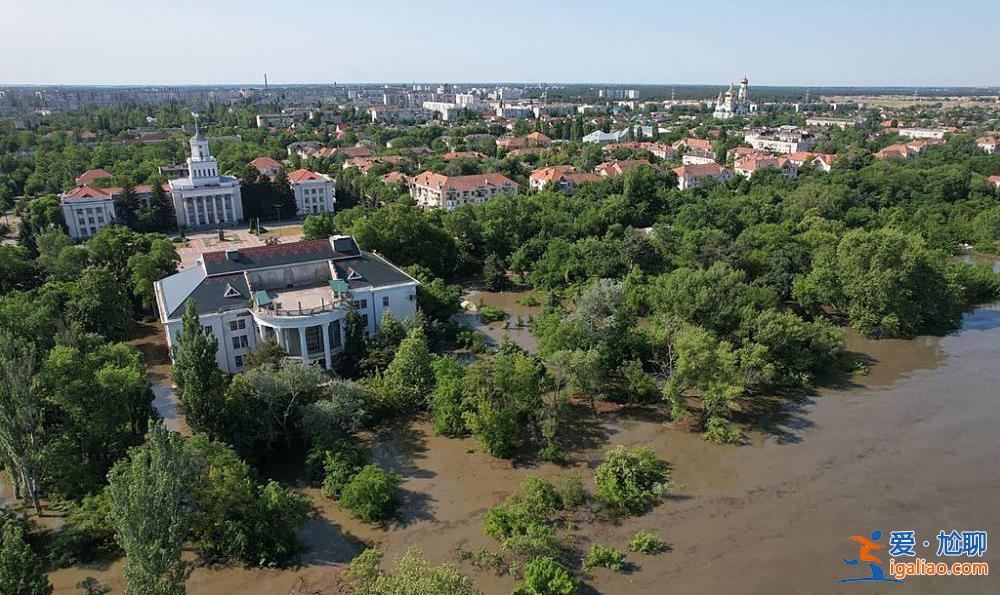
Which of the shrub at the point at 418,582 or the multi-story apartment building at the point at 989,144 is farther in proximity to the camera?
the multi-story apartment building at the point at 989,144

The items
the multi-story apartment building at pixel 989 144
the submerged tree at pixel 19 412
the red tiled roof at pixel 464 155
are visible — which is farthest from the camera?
the multi-story apartment building at pixel 989 144

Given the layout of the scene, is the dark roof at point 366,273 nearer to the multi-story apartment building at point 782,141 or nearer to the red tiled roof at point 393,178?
the red tiled roof at point 393,178

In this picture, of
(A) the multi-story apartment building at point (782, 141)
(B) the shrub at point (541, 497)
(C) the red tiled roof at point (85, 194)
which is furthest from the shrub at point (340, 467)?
(A) the multi-story apartment building at point (782, 141)

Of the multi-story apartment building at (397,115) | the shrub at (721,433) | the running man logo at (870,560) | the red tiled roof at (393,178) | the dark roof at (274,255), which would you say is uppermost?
the multi-story apartment building at (397,115)

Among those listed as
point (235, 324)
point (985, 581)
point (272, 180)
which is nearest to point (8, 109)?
point (272, 180)

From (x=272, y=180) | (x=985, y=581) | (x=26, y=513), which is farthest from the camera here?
(x=272, y=180)

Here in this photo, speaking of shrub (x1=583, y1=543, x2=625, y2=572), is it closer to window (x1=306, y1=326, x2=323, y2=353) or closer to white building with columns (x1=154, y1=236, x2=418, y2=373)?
white building with columns (x1=154, y1=236, x2=418, y2=373)

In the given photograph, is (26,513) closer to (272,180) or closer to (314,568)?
(314,568)
